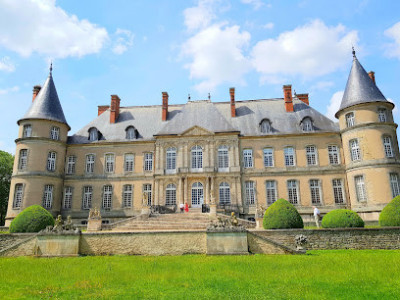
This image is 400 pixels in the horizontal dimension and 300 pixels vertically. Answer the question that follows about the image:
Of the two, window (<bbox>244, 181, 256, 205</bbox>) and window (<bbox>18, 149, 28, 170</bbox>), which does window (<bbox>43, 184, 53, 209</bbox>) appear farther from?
window (<bbox>244, 181, 256, 205</bbox>)

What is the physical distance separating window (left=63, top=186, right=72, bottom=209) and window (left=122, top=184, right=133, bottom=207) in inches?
186

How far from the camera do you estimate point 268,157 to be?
27.1 metres

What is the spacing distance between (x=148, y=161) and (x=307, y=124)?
46.2ft

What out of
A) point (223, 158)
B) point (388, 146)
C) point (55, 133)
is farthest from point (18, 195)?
point (388, 146)

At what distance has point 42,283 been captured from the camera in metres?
8.44

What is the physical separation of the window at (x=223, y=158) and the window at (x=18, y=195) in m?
16.1

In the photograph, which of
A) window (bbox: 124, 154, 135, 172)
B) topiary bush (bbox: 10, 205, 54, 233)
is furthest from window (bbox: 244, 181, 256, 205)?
topiary bush (bbox: 10, 205, 54, 233)

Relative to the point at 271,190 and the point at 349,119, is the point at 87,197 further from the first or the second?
the point at 349,119

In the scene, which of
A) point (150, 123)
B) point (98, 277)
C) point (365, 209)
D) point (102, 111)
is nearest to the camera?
point (98, 277)

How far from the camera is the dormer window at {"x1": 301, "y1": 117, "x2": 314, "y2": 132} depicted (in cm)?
2744

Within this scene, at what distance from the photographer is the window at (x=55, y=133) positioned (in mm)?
27709

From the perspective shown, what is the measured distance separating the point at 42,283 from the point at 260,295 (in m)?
5.62

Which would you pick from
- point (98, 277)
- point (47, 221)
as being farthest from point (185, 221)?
point (98, 277)

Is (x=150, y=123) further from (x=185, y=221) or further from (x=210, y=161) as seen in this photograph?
(x=185, y=221)
